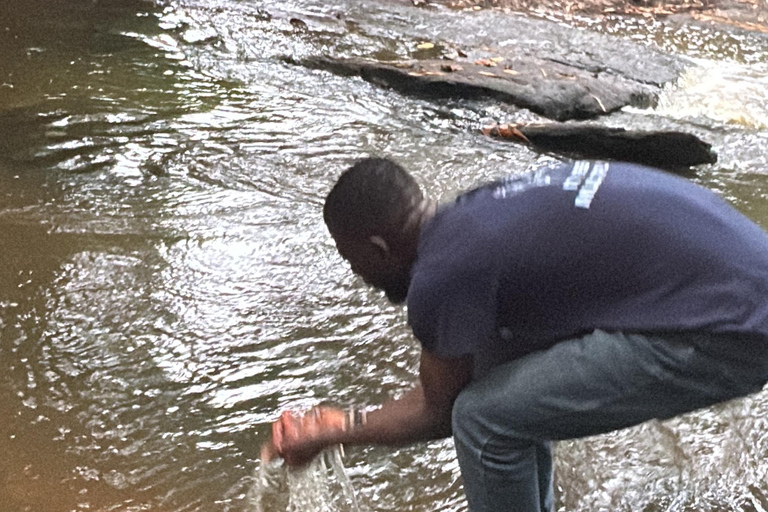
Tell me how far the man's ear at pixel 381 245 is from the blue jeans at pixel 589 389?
34 cm

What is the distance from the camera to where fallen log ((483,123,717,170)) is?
4246 mm

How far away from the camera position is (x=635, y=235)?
1392 millimetres

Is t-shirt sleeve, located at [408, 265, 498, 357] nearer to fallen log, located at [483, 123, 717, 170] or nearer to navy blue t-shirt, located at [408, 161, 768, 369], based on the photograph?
navy blue t-shirt, located at [408, 161, 768, 369]

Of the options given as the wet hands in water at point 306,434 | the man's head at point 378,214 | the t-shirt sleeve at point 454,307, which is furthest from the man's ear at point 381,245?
the wet hands in water at point 306,434

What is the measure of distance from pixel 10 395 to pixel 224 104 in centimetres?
286

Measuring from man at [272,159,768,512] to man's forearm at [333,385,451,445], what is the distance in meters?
0.03

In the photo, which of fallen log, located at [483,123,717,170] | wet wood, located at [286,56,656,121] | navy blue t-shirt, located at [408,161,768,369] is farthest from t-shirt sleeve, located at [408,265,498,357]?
wet wood, located at [286,56,656,121]

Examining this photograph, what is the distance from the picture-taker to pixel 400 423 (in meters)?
1.63

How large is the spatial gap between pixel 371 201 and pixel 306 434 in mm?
560

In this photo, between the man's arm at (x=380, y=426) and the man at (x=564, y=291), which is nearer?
the man at (x=564, y=291)

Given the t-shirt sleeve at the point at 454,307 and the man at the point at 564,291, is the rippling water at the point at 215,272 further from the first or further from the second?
the t-shirt sleeve at the point at 454,307

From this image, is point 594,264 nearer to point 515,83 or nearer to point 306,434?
point 306,434

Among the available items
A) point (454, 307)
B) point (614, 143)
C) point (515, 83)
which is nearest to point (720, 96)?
point (515, 83)

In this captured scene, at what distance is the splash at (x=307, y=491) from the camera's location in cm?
213
